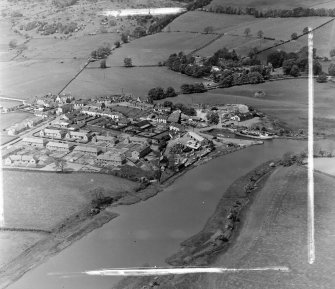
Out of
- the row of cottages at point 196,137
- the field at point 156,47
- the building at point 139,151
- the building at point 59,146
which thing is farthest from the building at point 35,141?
the field at point 156,47

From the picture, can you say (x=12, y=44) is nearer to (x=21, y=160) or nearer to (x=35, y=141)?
(x=35, y=141)

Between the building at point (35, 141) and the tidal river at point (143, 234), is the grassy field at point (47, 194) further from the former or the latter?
the building at point (35, 141)

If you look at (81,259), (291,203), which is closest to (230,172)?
(291,203)

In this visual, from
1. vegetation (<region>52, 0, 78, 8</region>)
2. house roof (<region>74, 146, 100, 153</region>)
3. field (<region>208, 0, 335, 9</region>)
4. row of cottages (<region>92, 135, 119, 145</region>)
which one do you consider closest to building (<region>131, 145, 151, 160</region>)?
row of cottages (<region>92, 135, 119, 145</region>)

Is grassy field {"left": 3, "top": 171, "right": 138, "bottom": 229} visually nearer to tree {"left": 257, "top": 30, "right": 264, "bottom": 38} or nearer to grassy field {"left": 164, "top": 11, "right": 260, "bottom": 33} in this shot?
tree {"left": 257, "top": 30, "right": 264, "bottom": 38}

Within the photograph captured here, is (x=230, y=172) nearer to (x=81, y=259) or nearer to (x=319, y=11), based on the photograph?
(x=81, y=259)

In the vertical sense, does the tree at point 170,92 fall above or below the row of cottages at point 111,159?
above

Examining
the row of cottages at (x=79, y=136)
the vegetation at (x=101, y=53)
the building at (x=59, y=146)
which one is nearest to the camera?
the building at (x=59, y=146)

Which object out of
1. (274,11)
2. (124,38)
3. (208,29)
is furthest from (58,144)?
(274,11)
